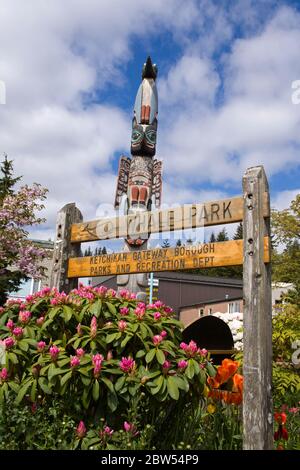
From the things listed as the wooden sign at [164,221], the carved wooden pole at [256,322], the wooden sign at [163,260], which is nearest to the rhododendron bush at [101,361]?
the carved wooden pole at [256,322]

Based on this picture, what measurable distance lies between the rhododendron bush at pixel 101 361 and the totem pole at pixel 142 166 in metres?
6.50

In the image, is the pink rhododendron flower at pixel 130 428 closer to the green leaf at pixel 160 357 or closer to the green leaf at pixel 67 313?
the green leaf at pixel 160 357

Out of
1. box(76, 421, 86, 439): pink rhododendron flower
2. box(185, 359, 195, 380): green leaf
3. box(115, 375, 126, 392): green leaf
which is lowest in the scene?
box(76, 421, 86, 439): pink rhododendron flower

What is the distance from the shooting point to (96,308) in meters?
4.14

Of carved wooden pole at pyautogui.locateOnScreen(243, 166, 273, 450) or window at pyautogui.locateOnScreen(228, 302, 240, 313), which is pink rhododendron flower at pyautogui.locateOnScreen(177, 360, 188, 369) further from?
window at pyautogui.locateOnScreen(228, 302, 240, 313)

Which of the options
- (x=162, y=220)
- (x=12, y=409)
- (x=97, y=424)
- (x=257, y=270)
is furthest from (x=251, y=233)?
(x=12, y=409)

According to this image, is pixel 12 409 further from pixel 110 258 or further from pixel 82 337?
pixel 110 258

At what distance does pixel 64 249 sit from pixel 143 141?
701 cm

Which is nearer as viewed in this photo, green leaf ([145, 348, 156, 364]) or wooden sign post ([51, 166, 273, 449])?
green leaf ([145, 348, 156, 364])

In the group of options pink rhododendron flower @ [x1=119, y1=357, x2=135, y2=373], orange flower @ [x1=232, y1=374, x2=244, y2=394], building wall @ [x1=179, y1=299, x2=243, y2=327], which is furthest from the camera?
building wall @ [x1=179, y1=299, x2=243, y2=327]

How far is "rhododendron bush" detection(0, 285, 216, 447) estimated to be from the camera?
3578mm

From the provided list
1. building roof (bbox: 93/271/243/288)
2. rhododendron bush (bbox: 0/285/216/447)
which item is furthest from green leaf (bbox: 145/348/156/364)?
building roof (bbox: 93/271/243/288)

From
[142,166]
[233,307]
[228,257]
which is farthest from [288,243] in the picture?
[233,307]

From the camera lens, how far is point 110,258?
18.5 ft
